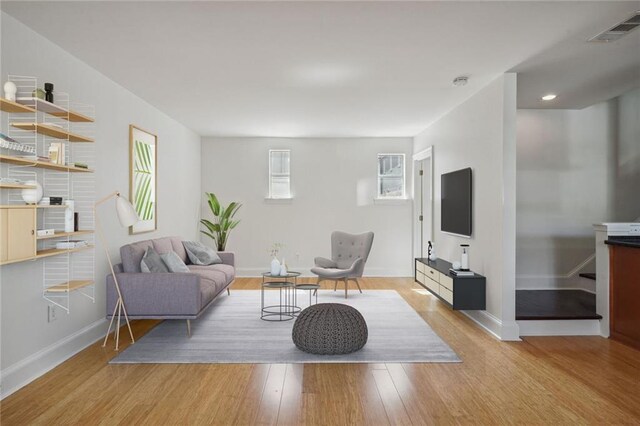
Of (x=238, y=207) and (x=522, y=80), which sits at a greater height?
(x=522, y=80)

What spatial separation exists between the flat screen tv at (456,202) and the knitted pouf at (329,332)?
2053mm

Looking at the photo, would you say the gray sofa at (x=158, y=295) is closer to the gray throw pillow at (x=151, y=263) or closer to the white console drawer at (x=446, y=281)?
the gray throw pillow at (x=151, y=263)

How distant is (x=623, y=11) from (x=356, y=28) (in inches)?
69.1

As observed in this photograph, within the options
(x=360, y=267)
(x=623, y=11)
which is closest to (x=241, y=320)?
(x=360, y=267)

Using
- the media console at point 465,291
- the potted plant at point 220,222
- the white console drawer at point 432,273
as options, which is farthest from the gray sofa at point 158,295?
the potted plant at point 220,222

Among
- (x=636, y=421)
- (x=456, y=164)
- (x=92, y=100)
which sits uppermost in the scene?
(x=92, y=100)

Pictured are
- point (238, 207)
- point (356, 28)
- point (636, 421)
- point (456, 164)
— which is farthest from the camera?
point (238, 207)

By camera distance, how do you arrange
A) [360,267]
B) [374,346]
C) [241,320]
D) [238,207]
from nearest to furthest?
[374,346], [241,320], [360,267], [238,207]

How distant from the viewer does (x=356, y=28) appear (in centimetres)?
340

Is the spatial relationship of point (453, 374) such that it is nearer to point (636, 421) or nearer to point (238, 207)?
point (636, 421)

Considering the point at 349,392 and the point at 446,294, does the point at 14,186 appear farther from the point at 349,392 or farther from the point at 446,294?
the point at 446,294

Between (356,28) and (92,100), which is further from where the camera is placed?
(92,100)

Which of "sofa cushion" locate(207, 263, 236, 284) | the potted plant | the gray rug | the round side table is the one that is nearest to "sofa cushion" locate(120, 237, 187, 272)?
the gray rug

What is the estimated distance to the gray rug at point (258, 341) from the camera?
3.90m
